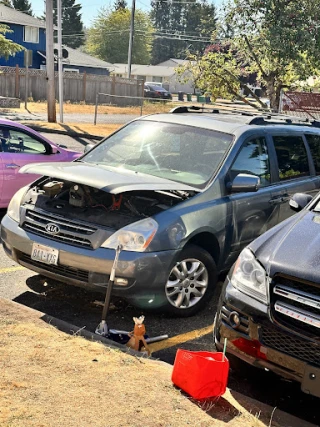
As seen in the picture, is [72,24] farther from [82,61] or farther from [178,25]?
[178,25]

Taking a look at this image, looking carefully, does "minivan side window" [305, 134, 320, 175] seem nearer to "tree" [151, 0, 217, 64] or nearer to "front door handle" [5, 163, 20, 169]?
"front door handle" [5, 163, 20, 169]

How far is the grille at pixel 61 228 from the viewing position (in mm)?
4875

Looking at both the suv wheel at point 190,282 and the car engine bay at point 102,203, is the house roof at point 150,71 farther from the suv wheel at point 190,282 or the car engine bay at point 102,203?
the suv wheel at point 190,282

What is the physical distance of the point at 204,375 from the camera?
11.2 ft

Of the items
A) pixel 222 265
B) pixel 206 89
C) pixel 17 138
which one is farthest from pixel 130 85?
pixel 222 265

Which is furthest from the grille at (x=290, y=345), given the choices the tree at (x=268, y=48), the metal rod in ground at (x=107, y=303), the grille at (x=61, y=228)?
the tree at (x=268, y=48)

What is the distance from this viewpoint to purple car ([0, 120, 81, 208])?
7777mm

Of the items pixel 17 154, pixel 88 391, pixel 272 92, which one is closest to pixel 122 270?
pixel 88 391

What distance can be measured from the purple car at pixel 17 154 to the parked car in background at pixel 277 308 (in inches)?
182

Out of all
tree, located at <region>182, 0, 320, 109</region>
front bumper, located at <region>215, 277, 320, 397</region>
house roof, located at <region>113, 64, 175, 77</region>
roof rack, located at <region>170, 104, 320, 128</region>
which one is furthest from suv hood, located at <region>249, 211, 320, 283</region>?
house roof, located at <region>113, 64, 175, 77</region>

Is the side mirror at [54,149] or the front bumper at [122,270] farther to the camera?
the side mirror at [54,149]

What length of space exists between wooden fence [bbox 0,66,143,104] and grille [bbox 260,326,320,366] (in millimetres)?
33872

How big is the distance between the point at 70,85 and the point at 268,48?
2609 cm

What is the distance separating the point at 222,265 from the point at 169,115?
195 centimetres
